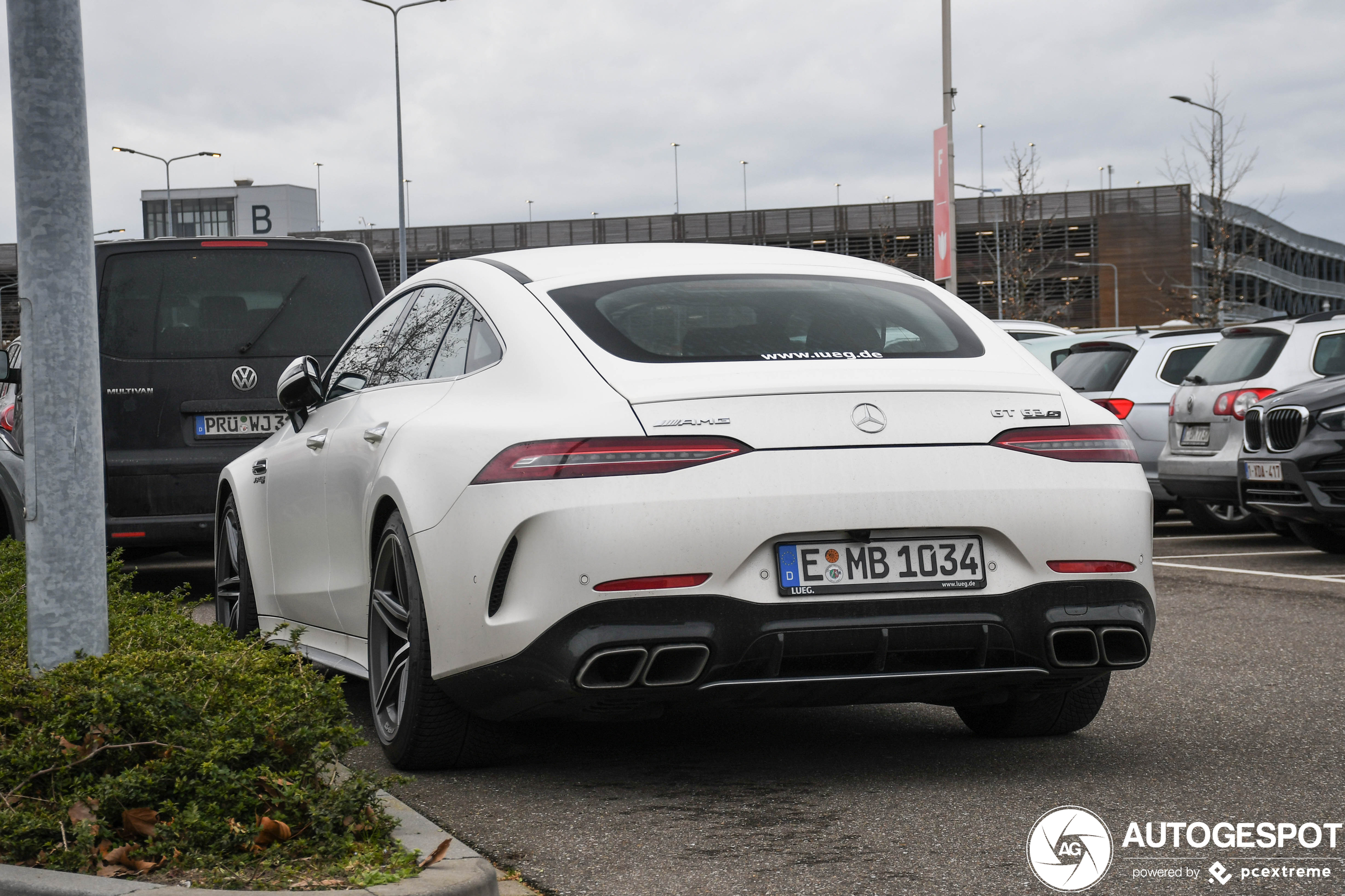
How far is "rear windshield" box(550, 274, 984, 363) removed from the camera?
454cm

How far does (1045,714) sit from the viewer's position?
5.16 m

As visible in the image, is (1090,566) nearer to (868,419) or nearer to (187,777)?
(868,419)

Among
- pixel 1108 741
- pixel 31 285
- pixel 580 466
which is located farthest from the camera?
pixel 1108 741

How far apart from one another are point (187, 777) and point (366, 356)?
256cm

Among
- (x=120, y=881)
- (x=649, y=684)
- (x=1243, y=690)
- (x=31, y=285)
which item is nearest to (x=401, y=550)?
(x=649, y=684)

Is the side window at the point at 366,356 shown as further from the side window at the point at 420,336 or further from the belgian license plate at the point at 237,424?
the belgian license plate at the point at 237,424

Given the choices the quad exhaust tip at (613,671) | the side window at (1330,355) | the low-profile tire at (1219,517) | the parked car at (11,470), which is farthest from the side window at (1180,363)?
the quad exhaust tip at (613,671)

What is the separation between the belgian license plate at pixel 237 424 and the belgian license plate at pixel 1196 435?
6.74 meters

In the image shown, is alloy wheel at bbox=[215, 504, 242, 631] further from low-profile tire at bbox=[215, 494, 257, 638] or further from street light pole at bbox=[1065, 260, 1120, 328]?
street light pole at bbox=[1065, 260, 1120, 328]

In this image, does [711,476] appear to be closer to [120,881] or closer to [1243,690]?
[120,881]

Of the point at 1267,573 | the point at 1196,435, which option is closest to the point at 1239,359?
the point at 1196,435

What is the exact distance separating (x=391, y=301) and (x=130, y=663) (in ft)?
6.56

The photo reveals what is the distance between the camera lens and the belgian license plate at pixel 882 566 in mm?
4176

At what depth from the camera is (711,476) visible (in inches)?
163
